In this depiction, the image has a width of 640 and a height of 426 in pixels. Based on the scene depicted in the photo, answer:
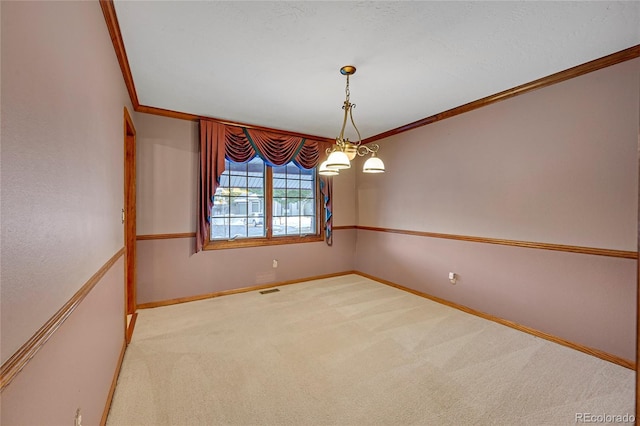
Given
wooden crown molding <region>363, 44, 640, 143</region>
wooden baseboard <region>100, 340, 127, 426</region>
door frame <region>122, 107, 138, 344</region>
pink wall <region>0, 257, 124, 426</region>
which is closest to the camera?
pink wall <region>0, 257, 124, 426</region>

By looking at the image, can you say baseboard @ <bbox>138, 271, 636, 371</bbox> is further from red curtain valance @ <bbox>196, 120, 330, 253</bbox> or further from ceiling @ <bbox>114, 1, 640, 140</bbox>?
ceiling @ <bbox>114, 1, 640, 140</bbox>

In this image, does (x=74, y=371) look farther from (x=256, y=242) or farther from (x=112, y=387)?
(x=256, y=242)

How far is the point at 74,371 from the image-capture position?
1187 millimetres

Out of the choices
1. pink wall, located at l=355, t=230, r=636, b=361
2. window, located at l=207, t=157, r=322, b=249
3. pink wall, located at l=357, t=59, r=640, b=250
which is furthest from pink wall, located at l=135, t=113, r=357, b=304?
pink wall, located at l=357, t=59, r=640, b=250

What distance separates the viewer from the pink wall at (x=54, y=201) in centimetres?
72

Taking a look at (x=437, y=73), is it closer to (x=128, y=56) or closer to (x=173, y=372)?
(x=128, y=56)

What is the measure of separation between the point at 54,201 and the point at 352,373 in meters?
2.11

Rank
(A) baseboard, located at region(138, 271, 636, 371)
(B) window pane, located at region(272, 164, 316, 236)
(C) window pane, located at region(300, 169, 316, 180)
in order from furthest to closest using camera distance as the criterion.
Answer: (C) window pane, located at region(300, 169, 316, 180), (B) window pane, located at region(272, 164, 316, 236), (A) baseboard, located at region(138, 271, 636, 371)

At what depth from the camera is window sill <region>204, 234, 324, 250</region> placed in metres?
3.97

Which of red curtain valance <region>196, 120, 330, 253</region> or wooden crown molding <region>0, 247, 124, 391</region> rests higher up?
red curtain valance <region>196, 120, 330, 253</region>

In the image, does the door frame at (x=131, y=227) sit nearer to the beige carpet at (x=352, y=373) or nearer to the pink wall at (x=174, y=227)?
the pink wall at (x=174, y=227)

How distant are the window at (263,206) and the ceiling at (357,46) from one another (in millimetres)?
1287

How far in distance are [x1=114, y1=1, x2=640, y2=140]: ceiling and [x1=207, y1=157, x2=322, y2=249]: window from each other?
129cm

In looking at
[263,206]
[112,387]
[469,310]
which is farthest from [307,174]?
[112,387]
